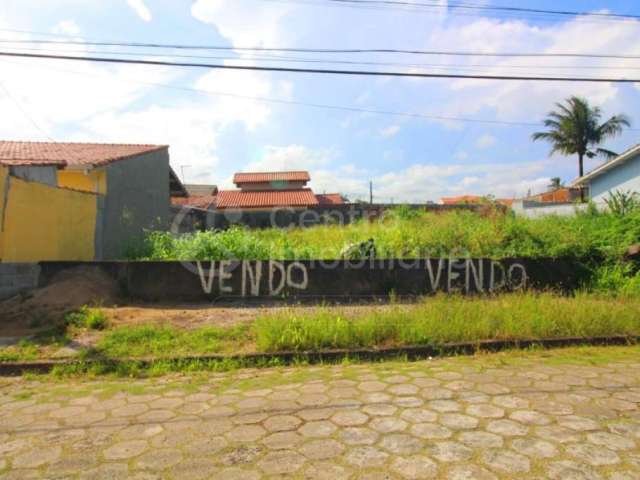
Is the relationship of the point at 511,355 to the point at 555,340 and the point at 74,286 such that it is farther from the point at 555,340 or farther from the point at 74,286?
the point at 74,286

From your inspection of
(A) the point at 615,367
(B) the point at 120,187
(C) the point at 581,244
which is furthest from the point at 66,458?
(B) the point at 120,187

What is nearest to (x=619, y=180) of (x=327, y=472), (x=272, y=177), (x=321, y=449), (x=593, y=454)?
(x=272, y=177)

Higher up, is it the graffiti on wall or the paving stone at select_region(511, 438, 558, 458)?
the graffiti on wall

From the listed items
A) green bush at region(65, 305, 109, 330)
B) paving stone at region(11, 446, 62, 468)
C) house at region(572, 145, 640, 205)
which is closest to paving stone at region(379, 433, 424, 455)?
paving stone at region(11, 446, 62, 468)

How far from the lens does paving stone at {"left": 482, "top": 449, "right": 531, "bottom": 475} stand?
2607 mm

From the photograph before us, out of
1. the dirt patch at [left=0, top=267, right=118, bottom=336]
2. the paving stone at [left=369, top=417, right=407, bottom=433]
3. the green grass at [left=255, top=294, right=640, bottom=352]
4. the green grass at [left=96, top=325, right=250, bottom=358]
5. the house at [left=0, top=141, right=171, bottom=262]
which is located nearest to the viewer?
the paving stone at [left=369, top=417, right=407, bottom=433]

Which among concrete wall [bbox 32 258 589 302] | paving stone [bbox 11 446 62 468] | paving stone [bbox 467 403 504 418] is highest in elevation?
concrete wall [bbox 32 258 589 302]

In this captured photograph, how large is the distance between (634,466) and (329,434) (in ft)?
5.94

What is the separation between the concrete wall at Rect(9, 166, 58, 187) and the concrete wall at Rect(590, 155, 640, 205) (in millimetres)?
18767

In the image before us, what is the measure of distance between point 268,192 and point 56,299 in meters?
21.1

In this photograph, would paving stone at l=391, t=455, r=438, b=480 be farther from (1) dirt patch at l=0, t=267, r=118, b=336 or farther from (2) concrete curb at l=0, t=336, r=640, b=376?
(1) dirt patch at l=0, t=267, r=118, b=336

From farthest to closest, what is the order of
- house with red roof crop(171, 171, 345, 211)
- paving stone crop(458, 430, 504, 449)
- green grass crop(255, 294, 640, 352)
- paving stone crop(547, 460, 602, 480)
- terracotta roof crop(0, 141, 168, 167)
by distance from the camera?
house with red roof crop(171, 171, 345, 211) → terracotta roof crop(0, 141, 168, 167) → green grass crop(255, 294, 640, 352) → paving stone crop(458, 430, 504, 449) → paving stone crop(547, 460, 602, 480)

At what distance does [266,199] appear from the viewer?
26094mm

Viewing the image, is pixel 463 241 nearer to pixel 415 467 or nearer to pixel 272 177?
pixel 415 467
